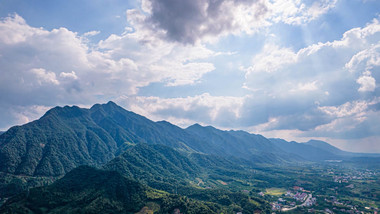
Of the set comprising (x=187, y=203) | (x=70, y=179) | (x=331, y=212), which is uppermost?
(x=70, y=179)

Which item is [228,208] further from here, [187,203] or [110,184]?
[110,184]

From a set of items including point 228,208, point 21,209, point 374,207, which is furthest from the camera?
point 374,207

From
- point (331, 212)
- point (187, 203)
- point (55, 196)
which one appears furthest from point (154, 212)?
point (331, 212)

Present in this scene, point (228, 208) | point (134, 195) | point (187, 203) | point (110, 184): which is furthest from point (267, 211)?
point (110, 184)

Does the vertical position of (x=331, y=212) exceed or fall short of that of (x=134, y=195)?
it falls short

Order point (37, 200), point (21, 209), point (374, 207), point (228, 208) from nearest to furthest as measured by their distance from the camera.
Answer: point (21, 209) < point (37, 200) < point (228, 208) < point (374, 207)

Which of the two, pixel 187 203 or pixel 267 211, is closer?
pixel 187 203

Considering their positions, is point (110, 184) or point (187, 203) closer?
point (187, 203)

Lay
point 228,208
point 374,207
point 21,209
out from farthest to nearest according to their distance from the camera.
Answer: point 374,207 → point 228,208 → point 21,209

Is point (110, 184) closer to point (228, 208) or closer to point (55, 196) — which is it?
point (55, 196)

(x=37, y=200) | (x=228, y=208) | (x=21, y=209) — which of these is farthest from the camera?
(x=228, y=208)
